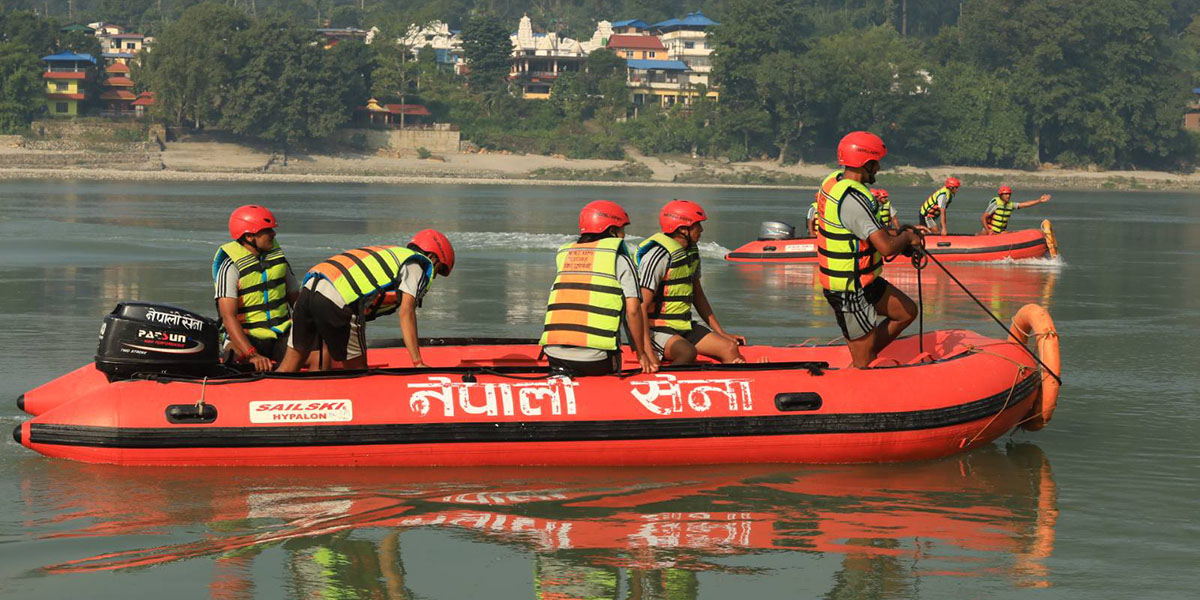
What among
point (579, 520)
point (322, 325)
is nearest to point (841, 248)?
point (579, 520)

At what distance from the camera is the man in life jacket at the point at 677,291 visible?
9.50 meters

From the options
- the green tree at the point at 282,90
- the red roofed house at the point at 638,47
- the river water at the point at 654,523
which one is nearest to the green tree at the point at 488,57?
the red roofed house at the point at 638,47

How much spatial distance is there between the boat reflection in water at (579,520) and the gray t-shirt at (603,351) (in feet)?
2.37

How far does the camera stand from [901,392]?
9.44m

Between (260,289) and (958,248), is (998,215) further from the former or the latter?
(260,289)

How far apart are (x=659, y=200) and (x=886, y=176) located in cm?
3155

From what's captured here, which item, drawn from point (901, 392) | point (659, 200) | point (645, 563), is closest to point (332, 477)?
point (645, 563)

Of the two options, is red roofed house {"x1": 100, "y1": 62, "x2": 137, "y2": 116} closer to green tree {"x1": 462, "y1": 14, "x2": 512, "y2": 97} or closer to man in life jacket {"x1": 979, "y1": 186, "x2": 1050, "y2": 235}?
green tree {"x1": 462, "y1": 14, "x2": 512, "y2": 97}

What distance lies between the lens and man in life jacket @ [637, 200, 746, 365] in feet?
31.2

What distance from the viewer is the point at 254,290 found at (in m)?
9.52

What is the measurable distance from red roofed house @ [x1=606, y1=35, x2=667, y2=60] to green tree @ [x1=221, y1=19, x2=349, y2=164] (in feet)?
92.7

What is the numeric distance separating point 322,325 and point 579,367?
1602mm

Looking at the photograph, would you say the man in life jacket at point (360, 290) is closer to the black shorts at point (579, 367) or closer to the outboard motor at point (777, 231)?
the black shorts at point (579, 367)

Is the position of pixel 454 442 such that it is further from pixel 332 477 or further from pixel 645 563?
pixel 645 563
